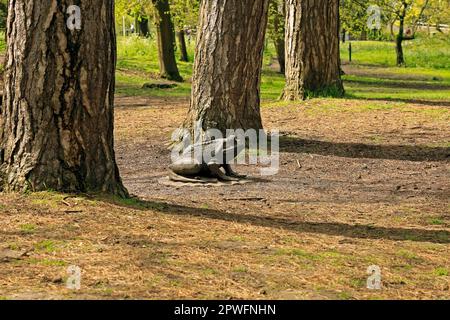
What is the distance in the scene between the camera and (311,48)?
1894cm

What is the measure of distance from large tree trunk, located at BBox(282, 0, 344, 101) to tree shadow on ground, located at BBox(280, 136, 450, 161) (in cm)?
428

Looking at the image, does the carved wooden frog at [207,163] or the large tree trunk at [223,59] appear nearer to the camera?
the carved wooden frog at [207,163]

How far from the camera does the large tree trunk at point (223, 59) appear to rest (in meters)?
13.6

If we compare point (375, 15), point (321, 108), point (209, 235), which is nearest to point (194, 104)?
point (321, 108)

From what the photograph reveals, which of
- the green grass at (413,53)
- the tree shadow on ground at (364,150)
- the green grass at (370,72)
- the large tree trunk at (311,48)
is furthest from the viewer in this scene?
the green grass at (413,53)

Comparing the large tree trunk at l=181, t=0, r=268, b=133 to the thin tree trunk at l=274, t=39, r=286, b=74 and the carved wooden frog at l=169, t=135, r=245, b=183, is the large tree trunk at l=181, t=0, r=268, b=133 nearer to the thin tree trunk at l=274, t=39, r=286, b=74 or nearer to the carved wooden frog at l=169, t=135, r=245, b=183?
the carved wooden frog at l=169, t=135, r=245, b=183

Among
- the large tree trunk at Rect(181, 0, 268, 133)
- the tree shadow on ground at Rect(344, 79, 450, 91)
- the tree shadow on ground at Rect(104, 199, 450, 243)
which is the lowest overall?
the tree shadow on ground at Rect(344, 79, 450, 91)

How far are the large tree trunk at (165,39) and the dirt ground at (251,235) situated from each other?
15250mm

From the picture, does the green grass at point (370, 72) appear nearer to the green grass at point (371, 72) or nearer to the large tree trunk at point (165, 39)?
the green grass at point (371, 72)

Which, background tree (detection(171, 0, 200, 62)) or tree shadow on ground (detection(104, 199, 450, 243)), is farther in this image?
background tree (detection(171, 0, 200, 62))

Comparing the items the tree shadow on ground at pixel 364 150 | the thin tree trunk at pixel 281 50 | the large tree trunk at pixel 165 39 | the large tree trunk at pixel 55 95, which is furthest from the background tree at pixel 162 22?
the large tree trunk at pixel 55 95

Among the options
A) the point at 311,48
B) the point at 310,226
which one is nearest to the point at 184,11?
the point at 311,48

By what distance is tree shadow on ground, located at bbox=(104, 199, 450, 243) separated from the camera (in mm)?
8078

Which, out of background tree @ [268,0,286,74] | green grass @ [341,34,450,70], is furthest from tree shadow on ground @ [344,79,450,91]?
green grass @ [341,34,450,70]
